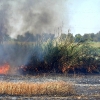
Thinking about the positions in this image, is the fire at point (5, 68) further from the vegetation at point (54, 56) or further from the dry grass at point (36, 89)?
the dry grass at point (36, 89)

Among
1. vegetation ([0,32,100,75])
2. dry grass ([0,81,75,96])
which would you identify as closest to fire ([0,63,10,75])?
vegetation ([0,32,100,75])

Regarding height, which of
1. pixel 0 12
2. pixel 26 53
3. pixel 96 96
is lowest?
pixel 96 96

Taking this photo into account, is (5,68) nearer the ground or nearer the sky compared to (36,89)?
nearer the sky

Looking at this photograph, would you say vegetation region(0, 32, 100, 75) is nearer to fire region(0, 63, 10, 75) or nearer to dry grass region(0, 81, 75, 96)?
fire region(0, 63, 10, 75)

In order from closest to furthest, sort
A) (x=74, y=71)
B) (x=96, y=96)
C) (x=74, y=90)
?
(x=96, y=96), (x=74, y=90), (x=74, y=71)

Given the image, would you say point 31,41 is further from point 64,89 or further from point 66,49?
point 64,89

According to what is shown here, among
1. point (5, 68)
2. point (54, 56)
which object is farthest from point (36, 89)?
point (54, 56)

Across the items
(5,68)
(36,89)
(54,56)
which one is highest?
(54,56)

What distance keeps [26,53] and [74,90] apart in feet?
39.6

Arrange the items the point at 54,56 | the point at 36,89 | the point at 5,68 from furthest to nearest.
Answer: the point at 54,56 → the point at 5,68 → the point at 36,89

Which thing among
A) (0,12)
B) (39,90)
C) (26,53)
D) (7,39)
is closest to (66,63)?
(26,53)

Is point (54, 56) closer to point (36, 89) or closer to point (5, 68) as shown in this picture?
point (5, 68)

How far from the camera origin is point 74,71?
29016mm

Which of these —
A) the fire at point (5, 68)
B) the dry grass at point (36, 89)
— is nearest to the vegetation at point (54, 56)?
the fire at point (5, 68)
